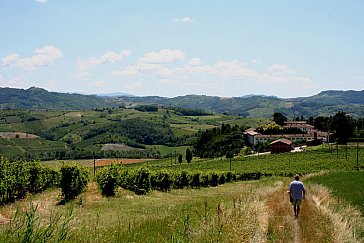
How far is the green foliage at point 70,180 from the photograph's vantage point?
27.5 meters

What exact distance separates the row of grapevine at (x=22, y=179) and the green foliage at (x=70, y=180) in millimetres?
1520

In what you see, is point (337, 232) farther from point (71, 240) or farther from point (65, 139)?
point (65, 139)

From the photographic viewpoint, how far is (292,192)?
1570 centimetres

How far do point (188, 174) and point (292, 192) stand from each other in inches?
1289

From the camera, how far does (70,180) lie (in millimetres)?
27625

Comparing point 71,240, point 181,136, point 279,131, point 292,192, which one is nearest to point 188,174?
point 292,192

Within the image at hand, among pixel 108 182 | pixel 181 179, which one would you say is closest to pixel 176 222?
pixel 108 182

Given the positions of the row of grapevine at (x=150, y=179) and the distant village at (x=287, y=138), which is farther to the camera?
the distant village at (x=287, y=138)

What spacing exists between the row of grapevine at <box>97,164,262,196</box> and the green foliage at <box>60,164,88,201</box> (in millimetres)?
2625

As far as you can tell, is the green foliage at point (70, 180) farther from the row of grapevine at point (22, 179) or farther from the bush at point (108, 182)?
the bush at point (108, 182)

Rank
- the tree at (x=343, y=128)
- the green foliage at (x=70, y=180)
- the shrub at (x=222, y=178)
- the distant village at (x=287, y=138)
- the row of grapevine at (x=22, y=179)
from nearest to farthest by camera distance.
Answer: the row of grapevine at (x=22, y=179), the green foliage at (x=70, y=180), the shrub at (x=222, y=178), the tree at (x=343, y=128), the distant village at (x=287, y=138)

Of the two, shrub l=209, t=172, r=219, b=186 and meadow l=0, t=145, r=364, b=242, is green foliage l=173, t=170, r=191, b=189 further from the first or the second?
meadow l=0, t=145, r=364, b=242

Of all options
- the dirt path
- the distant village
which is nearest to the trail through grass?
the dirt path

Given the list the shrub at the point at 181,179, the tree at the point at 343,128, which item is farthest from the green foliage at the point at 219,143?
the shrub at the point at 181,179
